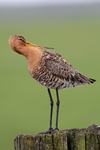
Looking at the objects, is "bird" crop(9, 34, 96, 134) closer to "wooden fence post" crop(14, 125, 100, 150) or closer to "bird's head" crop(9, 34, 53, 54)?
"bird's head" crop(9, 34, 53, 54)

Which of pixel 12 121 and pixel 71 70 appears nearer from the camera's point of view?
pixel 71 70

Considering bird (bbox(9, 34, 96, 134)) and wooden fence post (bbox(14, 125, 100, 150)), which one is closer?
wooden fence post (bbox(14, 125, 100, 150))

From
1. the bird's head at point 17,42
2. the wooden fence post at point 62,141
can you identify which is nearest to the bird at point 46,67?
the bird's head at point 17,42

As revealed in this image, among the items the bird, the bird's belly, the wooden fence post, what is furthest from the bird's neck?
the wooden fence post

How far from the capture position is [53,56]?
255 inches

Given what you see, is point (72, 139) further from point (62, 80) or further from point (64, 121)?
point (64, 121)

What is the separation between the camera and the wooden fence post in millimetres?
4734

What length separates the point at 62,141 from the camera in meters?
4.77

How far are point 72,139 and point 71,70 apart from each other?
1.89 metres

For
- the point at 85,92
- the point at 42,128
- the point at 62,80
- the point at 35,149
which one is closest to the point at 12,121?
the point at 42,128

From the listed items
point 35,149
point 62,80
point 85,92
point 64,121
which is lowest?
point 35,149

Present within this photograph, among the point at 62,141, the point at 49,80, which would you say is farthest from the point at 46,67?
the point at 62,141

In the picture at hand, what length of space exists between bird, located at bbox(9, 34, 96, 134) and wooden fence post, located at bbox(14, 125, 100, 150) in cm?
129

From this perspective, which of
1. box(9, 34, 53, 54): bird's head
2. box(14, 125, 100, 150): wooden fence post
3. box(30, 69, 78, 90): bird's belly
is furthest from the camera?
box(30, 69, 78, 90): bird's belly
